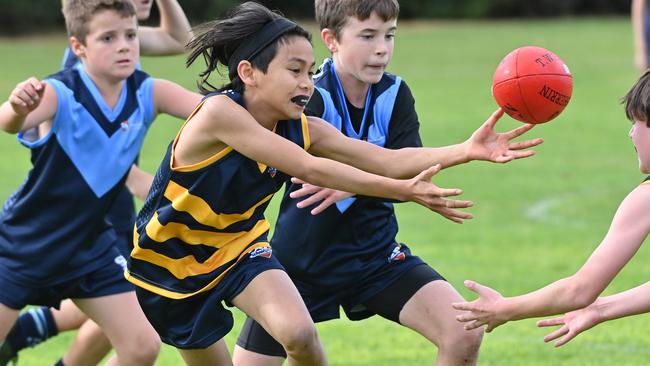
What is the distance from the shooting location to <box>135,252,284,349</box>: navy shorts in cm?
460

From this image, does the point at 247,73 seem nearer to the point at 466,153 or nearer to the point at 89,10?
the point at 466,153

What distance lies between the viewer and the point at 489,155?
4.61 meters

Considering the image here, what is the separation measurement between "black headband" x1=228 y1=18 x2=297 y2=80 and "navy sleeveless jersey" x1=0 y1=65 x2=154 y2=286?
104 centimetres

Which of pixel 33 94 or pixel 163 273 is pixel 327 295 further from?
pixel 33 94

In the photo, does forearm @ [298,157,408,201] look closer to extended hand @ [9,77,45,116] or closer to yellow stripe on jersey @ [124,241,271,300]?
yellow stripe on jersey @ [124,241,271,300]

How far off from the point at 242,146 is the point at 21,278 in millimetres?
1604

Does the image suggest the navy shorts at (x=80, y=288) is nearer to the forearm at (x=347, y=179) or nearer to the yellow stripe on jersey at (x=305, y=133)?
the yellow stripe on jersey at (x=305, y=133)

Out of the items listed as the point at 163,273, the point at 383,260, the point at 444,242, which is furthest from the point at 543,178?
the point at 163,273

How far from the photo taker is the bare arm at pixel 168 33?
6.32 metres

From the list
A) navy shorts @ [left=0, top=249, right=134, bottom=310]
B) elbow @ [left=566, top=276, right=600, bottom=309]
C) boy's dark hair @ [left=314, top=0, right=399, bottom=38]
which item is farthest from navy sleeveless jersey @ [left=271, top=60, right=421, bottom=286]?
elbow @ [left=566, top=276, right=600, bottom=309]

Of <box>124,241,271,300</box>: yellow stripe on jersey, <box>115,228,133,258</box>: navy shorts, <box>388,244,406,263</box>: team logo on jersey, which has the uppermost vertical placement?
<box>124,241,271,300</box>: yellow stripe on jersey

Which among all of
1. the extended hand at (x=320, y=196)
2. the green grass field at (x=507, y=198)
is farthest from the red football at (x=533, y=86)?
the green grass field at (x=507, y=198)

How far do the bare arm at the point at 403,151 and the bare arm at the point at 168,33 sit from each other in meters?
1.80

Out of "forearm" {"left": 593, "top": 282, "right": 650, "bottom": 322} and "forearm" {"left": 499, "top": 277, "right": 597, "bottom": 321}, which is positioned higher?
"forearm" {"left": 499, "top": 277, "right": 597, "bottom": 321}
